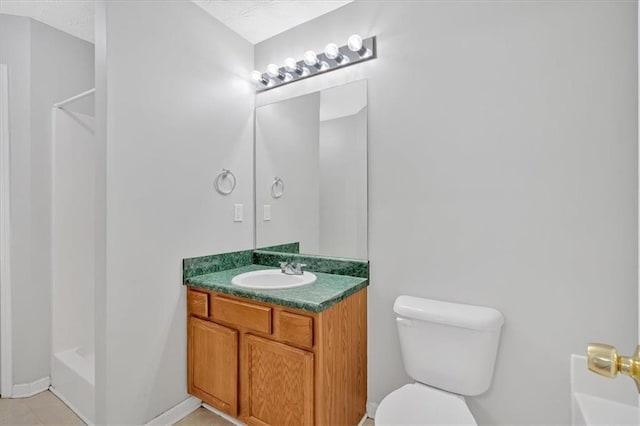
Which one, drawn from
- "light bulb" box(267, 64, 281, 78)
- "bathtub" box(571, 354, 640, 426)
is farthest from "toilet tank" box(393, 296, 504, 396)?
"light bulb" box(267, 64, 281, 78)

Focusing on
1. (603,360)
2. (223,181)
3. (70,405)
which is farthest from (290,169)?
(70,405)

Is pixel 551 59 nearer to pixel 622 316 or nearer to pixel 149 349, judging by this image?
pixel 622 316

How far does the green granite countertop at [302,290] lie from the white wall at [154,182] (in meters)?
0.22

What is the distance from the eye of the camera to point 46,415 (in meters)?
1.78

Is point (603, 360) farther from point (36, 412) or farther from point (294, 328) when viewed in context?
point (36, 412)

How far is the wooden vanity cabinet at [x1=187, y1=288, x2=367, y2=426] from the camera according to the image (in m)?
1.39

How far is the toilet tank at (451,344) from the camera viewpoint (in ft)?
4.39

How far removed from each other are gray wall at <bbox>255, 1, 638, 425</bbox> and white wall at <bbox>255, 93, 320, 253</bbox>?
0.44 metres

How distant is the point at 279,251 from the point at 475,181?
1359 millimetres

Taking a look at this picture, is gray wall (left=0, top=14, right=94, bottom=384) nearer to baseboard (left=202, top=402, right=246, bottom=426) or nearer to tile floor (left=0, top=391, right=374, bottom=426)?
tile floor (left=0, top=391, right=374, bottom=426)

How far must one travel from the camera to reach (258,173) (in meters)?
2.30

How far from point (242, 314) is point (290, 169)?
106 cm

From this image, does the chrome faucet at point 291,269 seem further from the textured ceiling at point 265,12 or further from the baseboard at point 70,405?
the textured ceiling at point 265,12

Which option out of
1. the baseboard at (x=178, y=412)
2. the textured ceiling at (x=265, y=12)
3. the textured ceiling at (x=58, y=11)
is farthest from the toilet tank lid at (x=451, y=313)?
the textured ceiling at (x=58, y=11)
